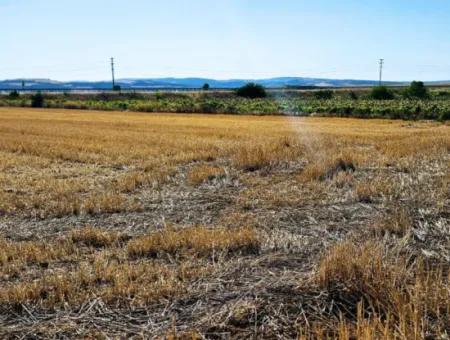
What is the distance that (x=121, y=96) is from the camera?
335ft

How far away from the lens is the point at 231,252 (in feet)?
23.4

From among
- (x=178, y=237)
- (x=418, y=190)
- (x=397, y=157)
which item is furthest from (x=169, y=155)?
(x=178, y=237)

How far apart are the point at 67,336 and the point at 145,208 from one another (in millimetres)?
5513

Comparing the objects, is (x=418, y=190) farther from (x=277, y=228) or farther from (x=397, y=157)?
(x=397, y=157)

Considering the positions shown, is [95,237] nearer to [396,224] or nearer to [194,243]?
[194,243]

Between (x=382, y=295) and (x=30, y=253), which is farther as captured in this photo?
(x=30, y=253)

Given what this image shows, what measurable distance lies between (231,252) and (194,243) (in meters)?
0.54

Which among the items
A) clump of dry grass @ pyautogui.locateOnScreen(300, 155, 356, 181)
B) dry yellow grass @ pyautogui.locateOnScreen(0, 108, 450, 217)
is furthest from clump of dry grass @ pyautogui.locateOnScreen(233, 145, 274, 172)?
clump of dry grass @ pyautogui.locateOnScreen(300, 155, 356, 181)

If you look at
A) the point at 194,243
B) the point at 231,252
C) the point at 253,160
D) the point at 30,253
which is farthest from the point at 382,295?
the point at 253,160

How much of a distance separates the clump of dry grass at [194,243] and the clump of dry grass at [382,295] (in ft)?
5.43

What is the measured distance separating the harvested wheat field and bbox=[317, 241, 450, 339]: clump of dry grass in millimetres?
17

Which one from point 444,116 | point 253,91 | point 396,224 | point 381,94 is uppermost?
point 396,224

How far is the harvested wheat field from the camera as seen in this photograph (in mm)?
4879

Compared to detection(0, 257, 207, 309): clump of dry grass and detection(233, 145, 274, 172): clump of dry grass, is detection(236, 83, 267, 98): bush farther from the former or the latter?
detection(0, 257, 207, 309): clump of dry grass
